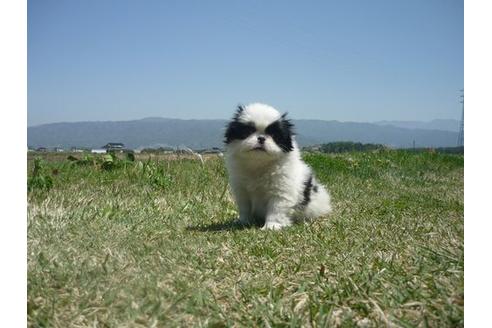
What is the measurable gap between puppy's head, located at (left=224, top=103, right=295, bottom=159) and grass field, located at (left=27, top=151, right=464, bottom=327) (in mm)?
750

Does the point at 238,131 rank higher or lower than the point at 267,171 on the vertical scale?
higher

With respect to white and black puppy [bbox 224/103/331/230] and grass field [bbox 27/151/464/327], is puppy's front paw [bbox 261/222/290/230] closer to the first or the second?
white and black puppy [bbox 224/103/331/230]

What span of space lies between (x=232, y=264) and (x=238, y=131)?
1839 mm

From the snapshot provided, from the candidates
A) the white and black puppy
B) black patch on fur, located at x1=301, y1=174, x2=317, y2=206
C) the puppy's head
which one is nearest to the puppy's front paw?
the white and black puppy

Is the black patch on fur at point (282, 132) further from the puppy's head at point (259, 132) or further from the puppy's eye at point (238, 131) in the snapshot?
the puppy's eye at point (238, 131)

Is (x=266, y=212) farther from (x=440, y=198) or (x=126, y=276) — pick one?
(x=126, y=276)

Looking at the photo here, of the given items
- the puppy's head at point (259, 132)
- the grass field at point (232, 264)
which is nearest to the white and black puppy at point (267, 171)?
the puppy's head at point (259, 132)

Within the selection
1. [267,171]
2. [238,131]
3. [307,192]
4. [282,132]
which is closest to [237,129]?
[238,131]

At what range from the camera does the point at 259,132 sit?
4.48m

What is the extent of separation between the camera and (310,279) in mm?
2637

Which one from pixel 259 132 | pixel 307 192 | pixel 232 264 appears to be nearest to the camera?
pixel 232 264

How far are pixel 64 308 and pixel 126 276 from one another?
293 millimetres

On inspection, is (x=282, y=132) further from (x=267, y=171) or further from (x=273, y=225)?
(x=273, y=225)

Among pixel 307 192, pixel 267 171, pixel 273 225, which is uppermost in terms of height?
pixel 267 171
